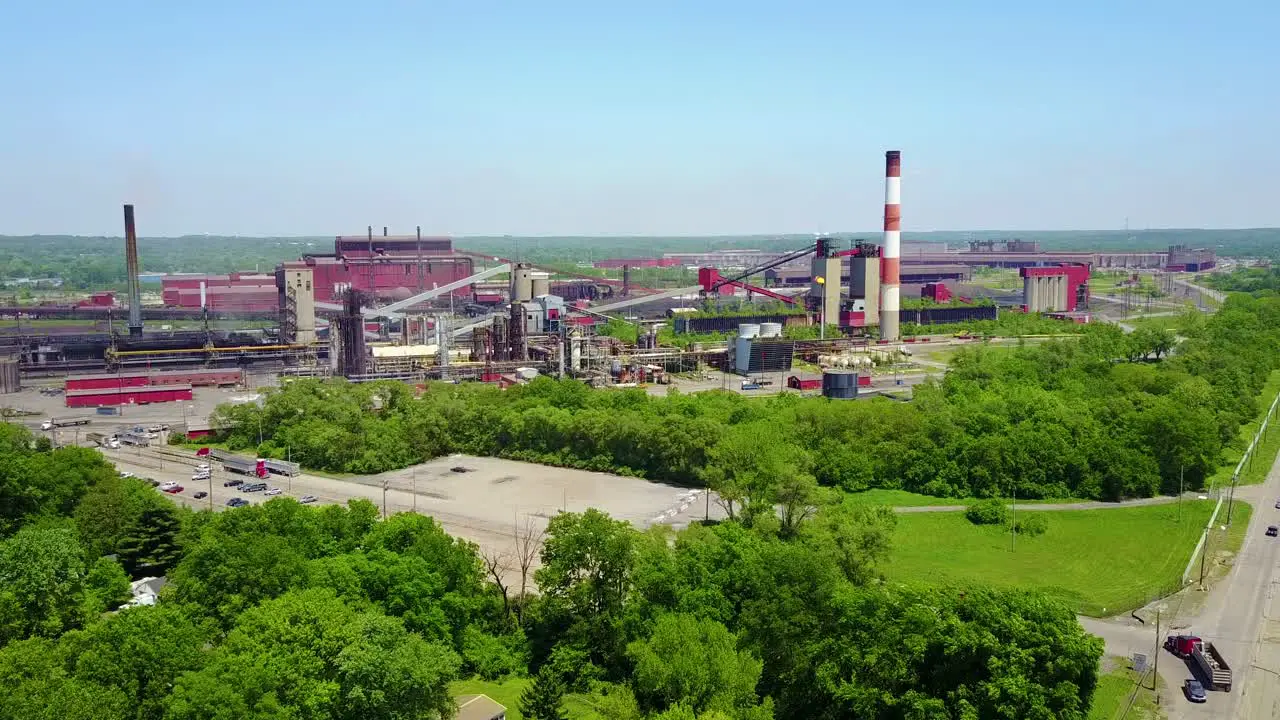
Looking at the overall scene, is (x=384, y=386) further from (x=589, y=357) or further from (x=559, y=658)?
(x=559, y=658)

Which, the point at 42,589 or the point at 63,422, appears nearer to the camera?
A: the point at 42,589

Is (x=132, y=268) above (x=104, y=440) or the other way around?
above

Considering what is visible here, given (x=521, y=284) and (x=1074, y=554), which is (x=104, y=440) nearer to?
(x=521, y=284)

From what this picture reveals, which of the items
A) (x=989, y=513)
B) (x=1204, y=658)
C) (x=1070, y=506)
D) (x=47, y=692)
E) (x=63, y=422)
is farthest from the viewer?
(x=63, y=422)

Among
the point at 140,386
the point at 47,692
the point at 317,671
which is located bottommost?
the point at 140,386

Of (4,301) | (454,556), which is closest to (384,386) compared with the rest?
(454,556)

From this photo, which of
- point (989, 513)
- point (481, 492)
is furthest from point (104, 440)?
point (989, 513)

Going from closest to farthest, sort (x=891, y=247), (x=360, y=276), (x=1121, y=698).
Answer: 1. (x=1121, y=698)
2. (x=891, y=247)
3. (x=360, y=276)
